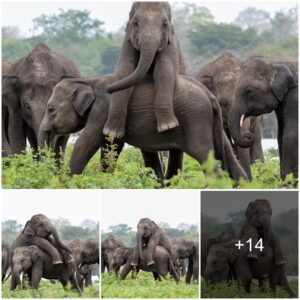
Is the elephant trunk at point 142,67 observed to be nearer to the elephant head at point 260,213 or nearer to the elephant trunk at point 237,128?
the elephant trunk at point 237,128

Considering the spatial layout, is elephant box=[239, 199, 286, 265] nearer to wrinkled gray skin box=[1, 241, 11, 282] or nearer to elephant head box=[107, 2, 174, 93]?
wrinkled gray skin box=[1, 241, 11, 282]

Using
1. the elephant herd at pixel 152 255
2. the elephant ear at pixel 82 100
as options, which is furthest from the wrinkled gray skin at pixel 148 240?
the elephant ear at pixel 82 100

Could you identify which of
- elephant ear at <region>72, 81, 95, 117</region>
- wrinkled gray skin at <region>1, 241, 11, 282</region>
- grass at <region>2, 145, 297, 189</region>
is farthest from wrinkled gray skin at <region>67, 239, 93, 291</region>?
elephant ear at <region>72, 81, 95, 117</region>

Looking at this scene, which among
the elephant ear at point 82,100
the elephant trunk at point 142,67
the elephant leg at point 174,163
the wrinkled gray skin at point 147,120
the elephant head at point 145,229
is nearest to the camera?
the elephant head at point 145,229

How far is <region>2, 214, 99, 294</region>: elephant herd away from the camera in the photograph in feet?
22.7

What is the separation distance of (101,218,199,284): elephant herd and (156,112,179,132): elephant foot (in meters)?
1.45

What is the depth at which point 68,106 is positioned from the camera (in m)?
9.10

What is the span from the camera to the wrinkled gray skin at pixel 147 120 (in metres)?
8.76

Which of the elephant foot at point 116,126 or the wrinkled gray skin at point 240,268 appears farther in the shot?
the elephant foot at point 116,126

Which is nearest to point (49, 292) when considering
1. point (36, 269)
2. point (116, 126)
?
point (36, 269)

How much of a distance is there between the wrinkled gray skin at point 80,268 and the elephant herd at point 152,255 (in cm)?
8

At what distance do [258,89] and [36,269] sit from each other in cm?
277

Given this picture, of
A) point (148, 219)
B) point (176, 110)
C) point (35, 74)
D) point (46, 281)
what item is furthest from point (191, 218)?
point (35, 74)

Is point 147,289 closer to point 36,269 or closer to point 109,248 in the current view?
point 109,248
